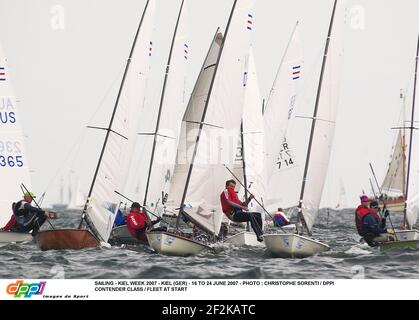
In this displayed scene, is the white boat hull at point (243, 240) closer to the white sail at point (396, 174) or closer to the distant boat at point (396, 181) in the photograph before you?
the distant boat at point (396, 181)

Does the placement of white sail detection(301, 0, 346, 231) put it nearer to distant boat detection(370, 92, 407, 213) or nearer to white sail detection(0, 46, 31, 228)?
distant boat detection(370, 92, 407, 213)

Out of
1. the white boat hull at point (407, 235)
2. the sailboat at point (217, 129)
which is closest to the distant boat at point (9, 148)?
the sailboat at point (217, 129)

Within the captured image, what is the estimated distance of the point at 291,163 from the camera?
28.8m

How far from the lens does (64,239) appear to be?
15.5 m

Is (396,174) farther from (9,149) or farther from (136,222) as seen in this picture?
(9,149)

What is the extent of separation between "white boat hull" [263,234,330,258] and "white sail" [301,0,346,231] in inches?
95.2

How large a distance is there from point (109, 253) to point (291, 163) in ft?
47.7

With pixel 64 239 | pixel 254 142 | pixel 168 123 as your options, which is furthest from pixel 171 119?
pixel 64 239

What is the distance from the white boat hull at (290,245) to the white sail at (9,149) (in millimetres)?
7520

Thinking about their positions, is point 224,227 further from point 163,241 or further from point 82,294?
point 82,294

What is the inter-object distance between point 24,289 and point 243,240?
34.5 feet

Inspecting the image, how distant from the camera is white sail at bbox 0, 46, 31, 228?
18906 mm

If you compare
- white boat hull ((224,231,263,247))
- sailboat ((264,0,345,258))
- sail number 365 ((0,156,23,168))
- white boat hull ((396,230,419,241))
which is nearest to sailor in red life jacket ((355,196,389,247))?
white boat hull ((396,230,419,241))

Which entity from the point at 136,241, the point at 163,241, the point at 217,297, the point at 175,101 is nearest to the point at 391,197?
the point at 175,101
